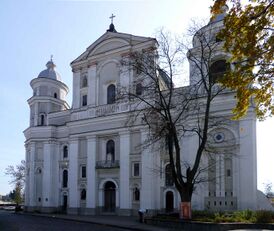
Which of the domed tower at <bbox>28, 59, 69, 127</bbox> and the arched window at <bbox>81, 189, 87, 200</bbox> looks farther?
the domed tower at <bbox>28, 59, 69, 127</bbox>

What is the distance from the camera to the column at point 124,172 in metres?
37.3

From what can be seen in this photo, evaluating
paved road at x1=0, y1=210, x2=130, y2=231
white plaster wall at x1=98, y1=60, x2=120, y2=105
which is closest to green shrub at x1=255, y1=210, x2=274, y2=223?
paved road at x1=0, y1=210, x2=130, y2=231

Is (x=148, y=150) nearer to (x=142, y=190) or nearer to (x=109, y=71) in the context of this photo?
(x=142, y=190)

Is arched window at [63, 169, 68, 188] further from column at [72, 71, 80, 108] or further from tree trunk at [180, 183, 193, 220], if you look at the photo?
tree trunk at [180, 183, 193, 220]

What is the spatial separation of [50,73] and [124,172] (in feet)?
58.1

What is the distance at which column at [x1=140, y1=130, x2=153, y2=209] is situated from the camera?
35719 mm

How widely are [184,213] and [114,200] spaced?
1569 cm

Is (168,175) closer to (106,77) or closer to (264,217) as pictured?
(106,77)

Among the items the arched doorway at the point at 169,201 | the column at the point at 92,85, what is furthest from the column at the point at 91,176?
the arched doorway at the point at 169,201

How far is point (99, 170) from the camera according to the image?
40.2 m

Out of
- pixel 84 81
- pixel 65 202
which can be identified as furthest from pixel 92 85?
pixel 65 202

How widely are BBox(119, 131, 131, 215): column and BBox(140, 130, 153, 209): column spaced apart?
5.80ft

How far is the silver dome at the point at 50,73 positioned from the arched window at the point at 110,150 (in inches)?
518

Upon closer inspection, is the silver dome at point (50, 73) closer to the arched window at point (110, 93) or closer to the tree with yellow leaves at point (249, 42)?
the arched window at point (110, 93)
